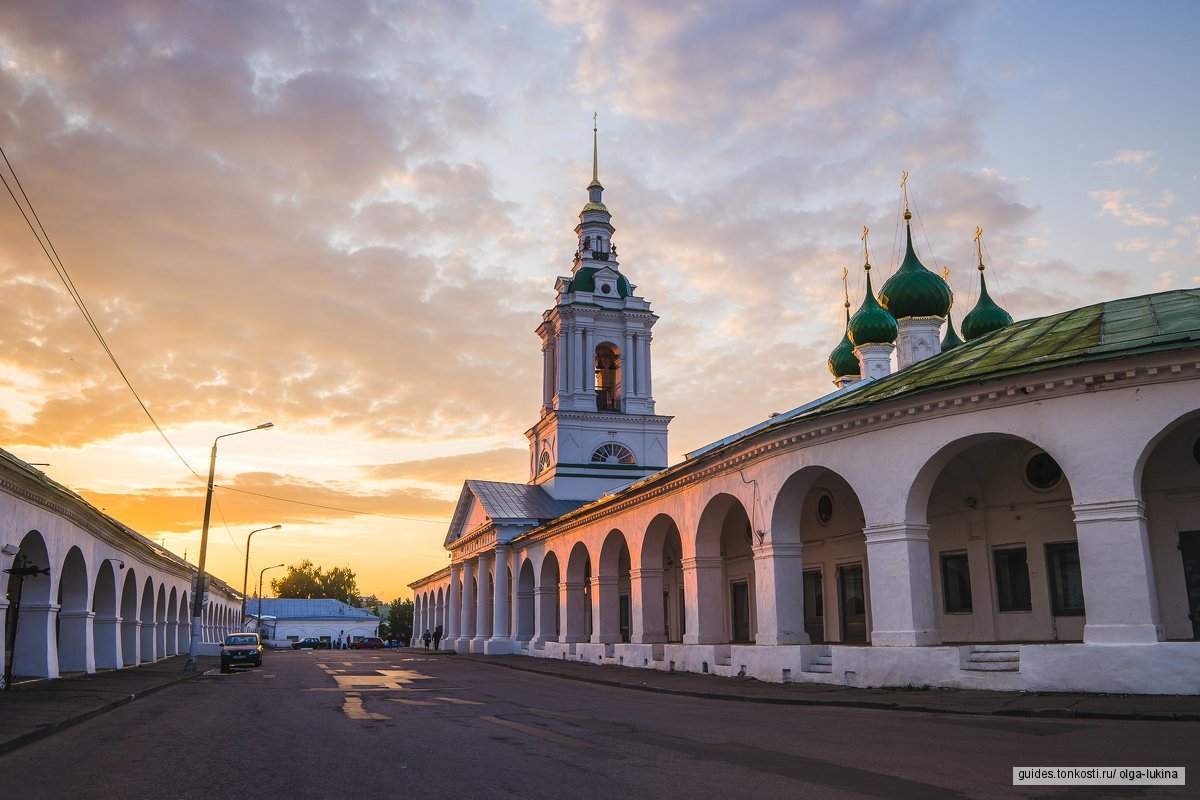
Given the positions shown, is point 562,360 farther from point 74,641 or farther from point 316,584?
point 316,584

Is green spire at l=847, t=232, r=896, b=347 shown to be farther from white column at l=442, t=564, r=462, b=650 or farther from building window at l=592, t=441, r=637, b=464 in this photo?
white column at l=442, t=564, r=462, b=650

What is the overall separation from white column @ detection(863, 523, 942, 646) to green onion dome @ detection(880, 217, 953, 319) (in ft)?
49.5

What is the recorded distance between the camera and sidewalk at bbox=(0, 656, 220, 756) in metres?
12.0

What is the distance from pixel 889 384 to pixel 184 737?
13.7 m

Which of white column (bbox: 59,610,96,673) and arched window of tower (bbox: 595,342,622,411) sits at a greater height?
arched window of tower (bbox: 595,342,622,411)

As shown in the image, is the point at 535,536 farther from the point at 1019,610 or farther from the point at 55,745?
the point at 55,745

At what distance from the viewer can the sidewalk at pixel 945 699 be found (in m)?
11.9

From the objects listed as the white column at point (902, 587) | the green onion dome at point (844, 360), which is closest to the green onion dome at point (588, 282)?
the green onion dome at point (844, 360)

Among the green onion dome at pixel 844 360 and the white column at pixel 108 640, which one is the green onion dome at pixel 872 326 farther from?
the white column at pixel 108 640

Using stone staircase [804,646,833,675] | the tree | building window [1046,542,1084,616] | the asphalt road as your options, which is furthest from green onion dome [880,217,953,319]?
the tree

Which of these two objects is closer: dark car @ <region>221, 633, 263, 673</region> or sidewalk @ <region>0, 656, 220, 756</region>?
sidewalk @ <region>0, 656, 220, 756</region>

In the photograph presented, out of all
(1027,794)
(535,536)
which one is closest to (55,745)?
(1027,794)

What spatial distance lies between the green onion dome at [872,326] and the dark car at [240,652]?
24.3m

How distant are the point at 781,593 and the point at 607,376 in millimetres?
32097
